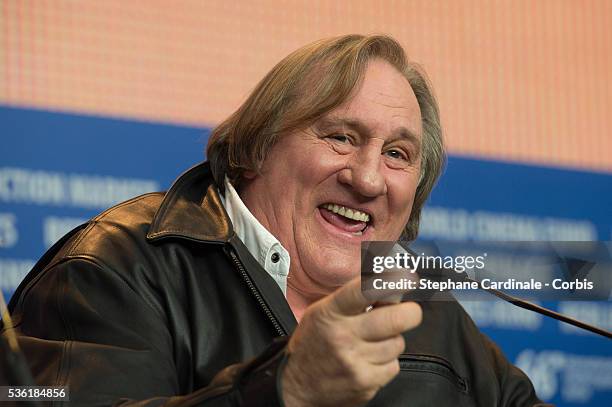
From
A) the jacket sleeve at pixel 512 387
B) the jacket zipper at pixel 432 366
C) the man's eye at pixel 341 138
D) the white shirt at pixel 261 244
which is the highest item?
the man's eye at pixel 341 138

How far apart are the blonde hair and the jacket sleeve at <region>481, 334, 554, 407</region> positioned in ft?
2.08

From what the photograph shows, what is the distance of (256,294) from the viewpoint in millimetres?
1857

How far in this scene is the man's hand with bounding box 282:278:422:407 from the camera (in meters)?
1.19

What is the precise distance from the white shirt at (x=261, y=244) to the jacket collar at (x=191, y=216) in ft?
0.21

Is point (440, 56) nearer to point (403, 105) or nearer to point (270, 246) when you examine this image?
point (403, 105)

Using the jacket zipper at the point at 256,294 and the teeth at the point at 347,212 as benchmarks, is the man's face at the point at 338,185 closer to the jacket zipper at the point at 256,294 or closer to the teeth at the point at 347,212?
the teeth at the point at 347,212

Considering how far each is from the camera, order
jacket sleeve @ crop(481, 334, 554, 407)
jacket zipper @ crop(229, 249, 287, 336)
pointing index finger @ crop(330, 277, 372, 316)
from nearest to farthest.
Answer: pointing index finger @ crop(330, 277, 372, 316)
jacket zipper @ crop(229, 249, 287, 336)
jacket sleeve @ crop(481, 334, 554, 407)

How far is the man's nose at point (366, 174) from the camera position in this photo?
2074 mm

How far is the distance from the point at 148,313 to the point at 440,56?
5.54 ft

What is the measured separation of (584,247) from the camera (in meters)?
1.60

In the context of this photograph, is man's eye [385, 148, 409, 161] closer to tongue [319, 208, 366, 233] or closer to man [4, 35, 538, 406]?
man [4, 35, 538, 406]

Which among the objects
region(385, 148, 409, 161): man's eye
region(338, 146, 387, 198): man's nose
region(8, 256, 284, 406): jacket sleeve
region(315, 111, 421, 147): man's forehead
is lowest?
region(8, 256, 284, 406): jacket sleeve

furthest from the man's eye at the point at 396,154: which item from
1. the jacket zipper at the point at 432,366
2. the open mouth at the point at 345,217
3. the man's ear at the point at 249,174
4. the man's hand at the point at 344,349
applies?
the man's hand at the point at 344,349

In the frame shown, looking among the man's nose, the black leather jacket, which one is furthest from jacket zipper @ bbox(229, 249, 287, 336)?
the man's nose
